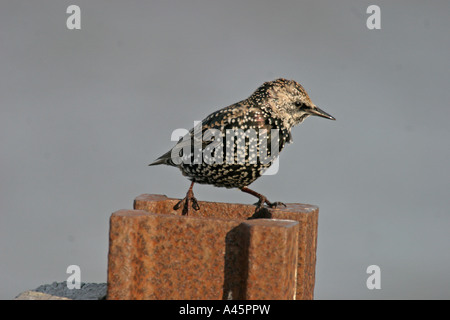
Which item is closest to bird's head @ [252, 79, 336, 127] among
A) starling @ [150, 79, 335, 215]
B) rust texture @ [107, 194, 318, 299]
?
starling @ [150, 79, 335, 215]

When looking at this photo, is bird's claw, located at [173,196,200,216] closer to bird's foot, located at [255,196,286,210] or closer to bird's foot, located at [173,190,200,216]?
bird's foot, located at [173,190,200,216]

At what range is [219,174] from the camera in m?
6.02

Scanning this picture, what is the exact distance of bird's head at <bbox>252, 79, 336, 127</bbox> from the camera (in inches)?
237

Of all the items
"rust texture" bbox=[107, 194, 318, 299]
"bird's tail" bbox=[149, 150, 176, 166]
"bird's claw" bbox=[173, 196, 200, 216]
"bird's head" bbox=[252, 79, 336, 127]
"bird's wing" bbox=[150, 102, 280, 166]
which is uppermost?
"bird's head" bbox=[252, 79, 336, 127]

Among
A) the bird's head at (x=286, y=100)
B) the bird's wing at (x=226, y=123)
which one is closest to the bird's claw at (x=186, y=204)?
the bird's wing at (x=226, y=123)

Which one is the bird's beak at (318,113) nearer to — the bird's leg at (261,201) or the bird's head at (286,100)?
the bird's head at (286,100)

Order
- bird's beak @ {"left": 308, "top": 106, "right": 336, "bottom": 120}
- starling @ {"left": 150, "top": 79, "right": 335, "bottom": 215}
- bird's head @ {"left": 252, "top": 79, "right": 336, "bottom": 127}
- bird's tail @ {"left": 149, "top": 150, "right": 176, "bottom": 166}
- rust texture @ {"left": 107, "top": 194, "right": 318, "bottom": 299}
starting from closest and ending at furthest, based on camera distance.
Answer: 1. rust texture @ {"left": 107, "top": 194, "right": 318, "bottom": 299}
2. starling @ {"left": 150, "top": 79, "right": 335, "bottom": 215}
3. bird's head @ {"left": 252, "top": 79, "right": 336, "bottom": 127}
4. bird's beak @ {"left": 308, "top": 106, "right": 336, "bottom": 120}
5. bird's tail @ {"left": 149, "top": 150, "right": 176, "bottom": 166}

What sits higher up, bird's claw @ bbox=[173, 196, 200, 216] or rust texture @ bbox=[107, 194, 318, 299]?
bird's claw @ bbox=[173, 196, 200, 216]

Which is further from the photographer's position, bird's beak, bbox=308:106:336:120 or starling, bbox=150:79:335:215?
bird's beak, bbox=308:106:336:120

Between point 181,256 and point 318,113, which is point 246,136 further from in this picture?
point 181,256

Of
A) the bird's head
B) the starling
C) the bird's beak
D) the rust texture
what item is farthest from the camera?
the bird's beak

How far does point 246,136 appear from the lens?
5.89 meters

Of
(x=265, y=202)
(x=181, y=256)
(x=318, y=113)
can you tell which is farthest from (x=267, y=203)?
(x=181, y=256)
